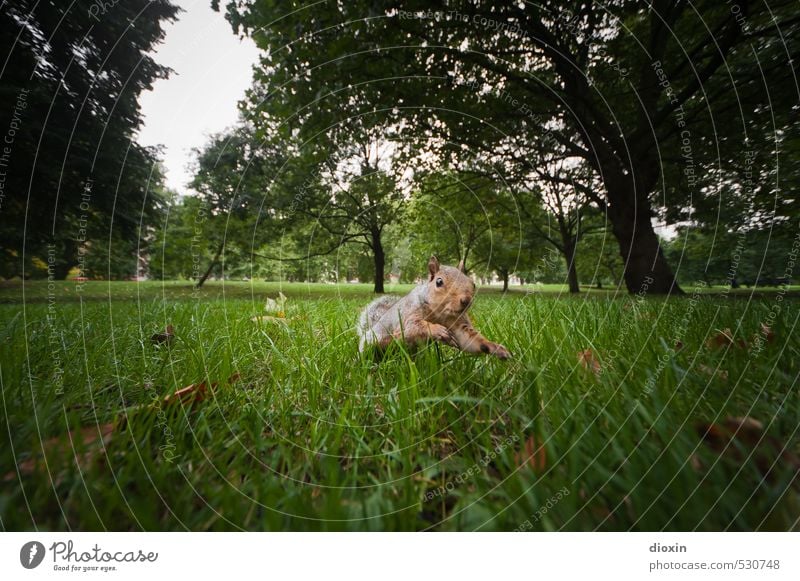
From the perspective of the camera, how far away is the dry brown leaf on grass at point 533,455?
0.61 meters

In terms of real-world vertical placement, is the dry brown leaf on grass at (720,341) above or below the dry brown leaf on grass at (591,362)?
above

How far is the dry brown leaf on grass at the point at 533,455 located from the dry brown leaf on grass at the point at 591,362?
492 mm

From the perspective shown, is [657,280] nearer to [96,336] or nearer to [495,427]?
[495,427]

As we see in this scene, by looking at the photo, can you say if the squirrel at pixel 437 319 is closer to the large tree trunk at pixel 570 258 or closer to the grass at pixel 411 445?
the grass at pixel 411 445

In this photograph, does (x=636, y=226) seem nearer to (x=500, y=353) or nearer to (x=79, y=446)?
(x=500, y=353)

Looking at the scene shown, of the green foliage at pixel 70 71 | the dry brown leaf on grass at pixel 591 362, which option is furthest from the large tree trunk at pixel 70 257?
the dry brown leaf on grass at pixel 591 362

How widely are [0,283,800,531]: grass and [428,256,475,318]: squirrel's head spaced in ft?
0.68

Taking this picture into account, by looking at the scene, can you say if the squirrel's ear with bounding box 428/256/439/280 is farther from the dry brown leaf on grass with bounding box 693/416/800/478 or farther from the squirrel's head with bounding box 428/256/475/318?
the dry brown leaf on grass with bounding box 693/416/800/478

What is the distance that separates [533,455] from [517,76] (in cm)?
417

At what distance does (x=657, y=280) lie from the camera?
4.93m

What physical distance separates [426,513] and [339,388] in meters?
0.60

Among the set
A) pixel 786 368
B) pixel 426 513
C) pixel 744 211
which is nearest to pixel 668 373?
pixel 786 368

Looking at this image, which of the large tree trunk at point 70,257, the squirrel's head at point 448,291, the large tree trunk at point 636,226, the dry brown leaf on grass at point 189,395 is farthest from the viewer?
the large tree trunk at point 636,226

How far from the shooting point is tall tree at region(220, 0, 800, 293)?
2760mm
